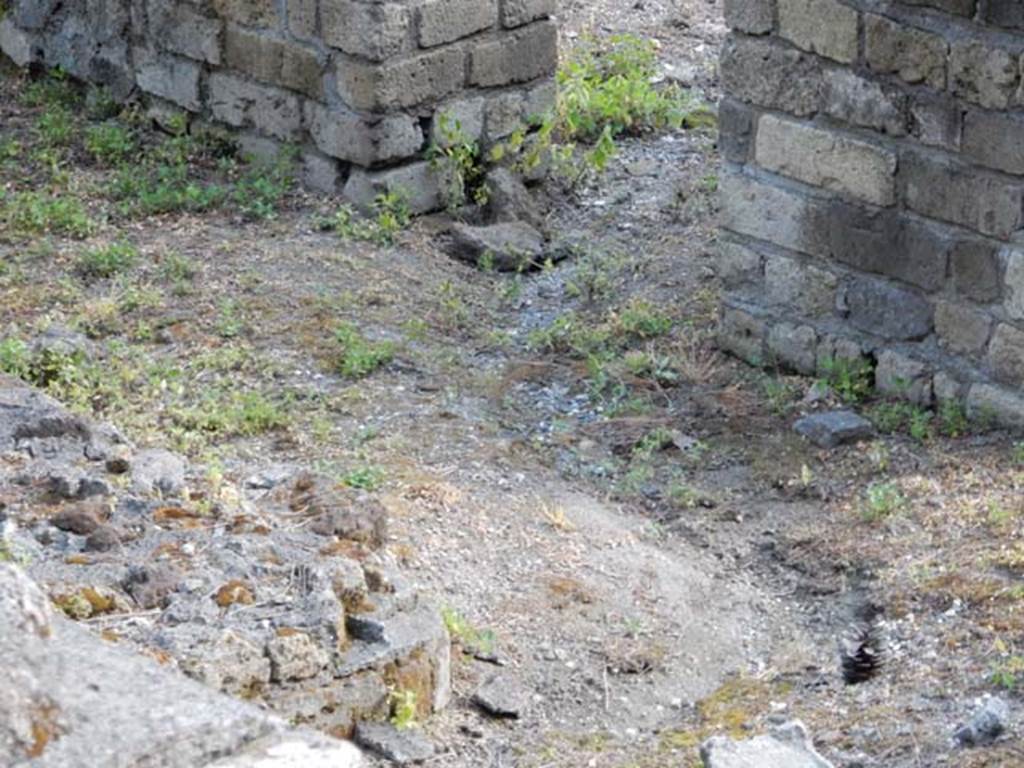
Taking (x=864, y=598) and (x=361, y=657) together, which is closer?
(x=361, y=657)

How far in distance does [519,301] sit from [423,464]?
5.31ft

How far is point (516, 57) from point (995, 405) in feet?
9.78

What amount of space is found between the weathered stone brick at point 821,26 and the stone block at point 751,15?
4 cm

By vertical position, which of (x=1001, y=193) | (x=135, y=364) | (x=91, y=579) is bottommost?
(x=135, y=364)

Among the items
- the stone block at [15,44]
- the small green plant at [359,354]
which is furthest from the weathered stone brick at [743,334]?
the stone block at [15,44]

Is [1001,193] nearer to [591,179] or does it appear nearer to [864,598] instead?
[864,598]

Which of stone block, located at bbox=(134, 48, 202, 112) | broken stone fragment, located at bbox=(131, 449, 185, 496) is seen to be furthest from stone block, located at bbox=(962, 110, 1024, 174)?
stone block, located at bbox=(134, 48, 202, 112)

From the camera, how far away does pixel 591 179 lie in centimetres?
848

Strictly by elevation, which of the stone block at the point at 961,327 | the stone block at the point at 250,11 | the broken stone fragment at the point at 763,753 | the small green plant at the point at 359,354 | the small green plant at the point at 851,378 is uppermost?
the stone block at the point at 250,11

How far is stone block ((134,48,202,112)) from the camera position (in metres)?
8.45

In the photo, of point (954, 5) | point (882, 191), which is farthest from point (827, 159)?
point (954, 5)

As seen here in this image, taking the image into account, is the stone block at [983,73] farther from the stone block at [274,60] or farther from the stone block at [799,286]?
the stone block at [274,60]

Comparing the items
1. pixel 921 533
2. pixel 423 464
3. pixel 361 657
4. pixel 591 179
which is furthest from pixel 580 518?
pixel 591 179

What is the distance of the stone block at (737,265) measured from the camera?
654 cm
